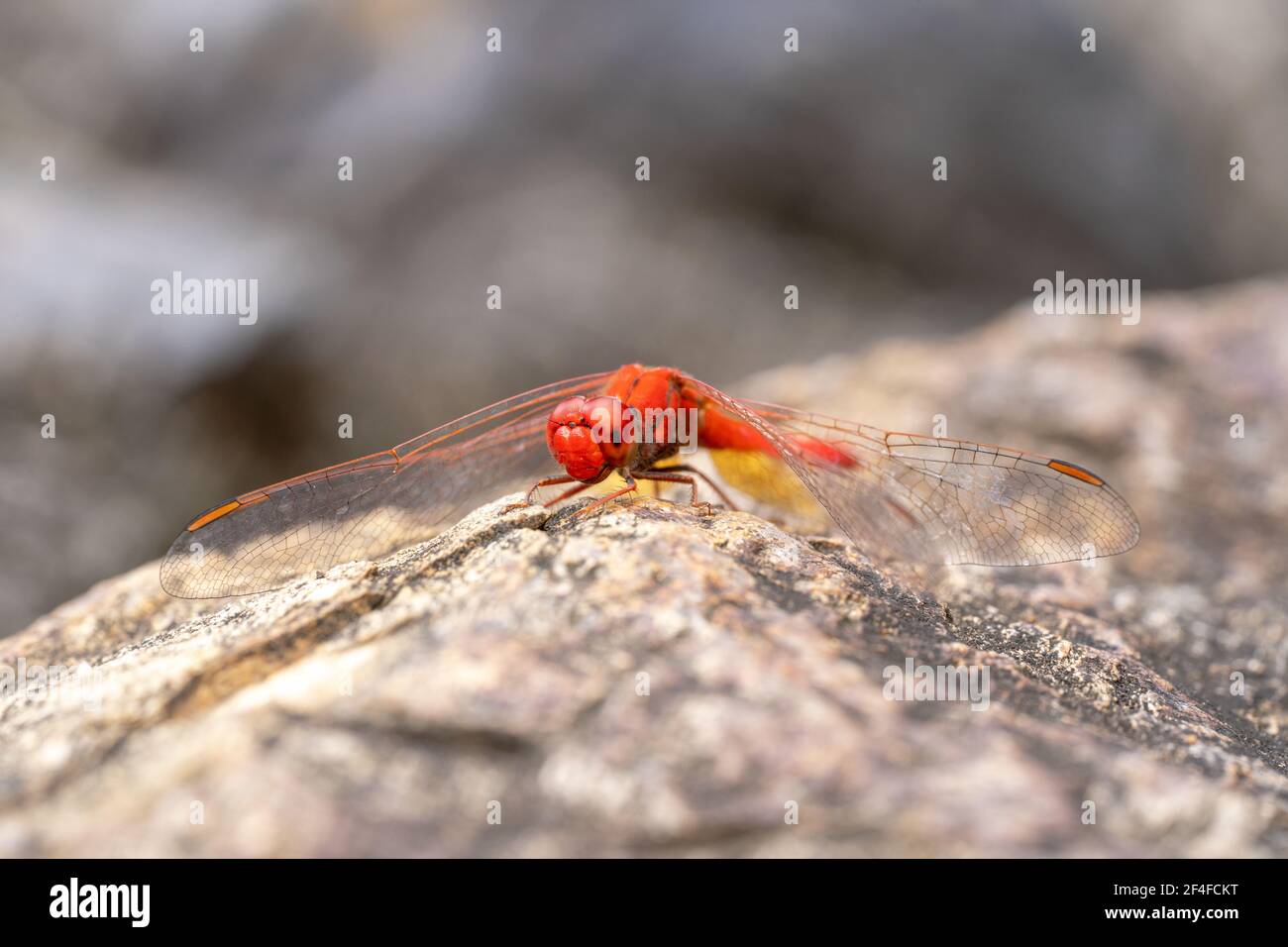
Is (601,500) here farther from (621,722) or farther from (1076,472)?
(1076,472)

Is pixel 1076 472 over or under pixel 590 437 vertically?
under

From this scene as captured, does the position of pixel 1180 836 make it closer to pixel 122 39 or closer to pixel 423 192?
pixel 423 192
